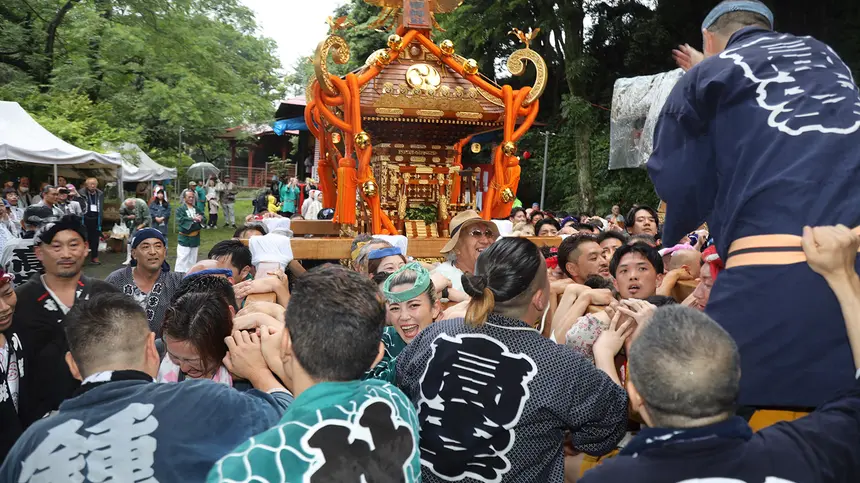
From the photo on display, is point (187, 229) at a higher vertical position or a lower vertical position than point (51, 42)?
lower

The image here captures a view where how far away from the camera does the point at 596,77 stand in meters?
19.8

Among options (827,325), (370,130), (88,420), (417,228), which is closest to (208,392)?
(88,420)

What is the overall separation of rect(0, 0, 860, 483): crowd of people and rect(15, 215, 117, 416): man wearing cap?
104 centimetres

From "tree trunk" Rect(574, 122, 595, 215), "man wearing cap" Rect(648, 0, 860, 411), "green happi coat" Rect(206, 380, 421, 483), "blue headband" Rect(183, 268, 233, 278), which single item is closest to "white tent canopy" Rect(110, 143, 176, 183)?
"tree trunk" Rect(574, 122, 595, 215)

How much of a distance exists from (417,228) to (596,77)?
1282cm

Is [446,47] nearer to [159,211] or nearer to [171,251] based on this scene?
[159,211]

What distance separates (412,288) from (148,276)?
2.19 metres

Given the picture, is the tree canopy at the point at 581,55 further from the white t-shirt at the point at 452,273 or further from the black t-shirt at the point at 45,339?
the black t-shirt at the point at 45,339

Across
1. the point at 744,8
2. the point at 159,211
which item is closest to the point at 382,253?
the point at 744,8

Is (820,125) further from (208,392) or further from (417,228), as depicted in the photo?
(417,228)

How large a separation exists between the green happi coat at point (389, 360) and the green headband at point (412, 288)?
0.50 ft

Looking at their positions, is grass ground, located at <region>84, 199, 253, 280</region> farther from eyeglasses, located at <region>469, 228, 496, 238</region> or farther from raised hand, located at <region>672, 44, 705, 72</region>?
raised hand, located at <region>672, 44, 705, 72</region>

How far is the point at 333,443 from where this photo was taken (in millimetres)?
1605

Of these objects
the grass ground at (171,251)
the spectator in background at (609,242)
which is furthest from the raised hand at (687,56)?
the grass ground at (171,251)
